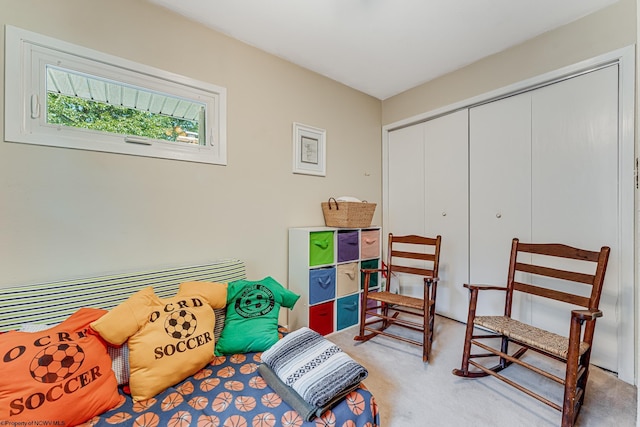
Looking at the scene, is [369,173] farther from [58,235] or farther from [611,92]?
[58,235]

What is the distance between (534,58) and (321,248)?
2.29 meters

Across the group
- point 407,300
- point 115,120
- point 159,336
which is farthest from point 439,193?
point 115,120

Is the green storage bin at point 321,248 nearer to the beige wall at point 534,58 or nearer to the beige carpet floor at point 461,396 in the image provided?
the beige carpet floor at point 461,396

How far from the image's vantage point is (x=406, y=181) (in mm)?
3102

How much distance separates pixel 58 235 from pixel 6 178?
1.18ft

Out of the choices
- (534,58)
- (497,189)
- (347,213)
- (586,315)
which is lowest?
(586,315)

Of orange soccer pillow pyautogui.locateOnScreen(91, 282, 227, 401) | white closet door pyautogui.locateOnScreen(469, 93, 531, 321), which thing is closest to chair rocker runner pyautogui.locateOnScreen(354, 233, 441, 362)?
white closet door pyautogui.locateOnScreen(469, 93, 531, 321)

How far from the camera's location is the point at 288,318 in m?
2.39

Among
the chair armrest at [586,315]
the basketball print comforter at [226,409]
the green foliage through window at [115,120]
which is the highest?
the green foliage through window at [115,120]

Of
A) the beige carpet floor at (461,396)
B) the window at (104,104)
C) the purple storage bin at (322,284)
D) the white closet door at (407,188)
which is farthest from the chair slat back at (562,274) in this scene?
the window at (104,104)

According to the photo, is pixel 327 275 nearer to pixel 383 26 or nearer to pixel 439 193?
pixel 439 193

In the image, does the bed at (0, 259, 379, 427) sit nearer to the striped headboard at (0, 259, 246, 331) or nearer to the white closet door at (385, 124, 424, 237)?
the striped headboard at (0, 259, 246, 331)

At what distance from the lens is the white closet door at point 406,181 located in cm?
298

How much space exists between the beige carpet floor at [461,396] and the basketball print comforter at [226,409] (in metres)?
0.44
